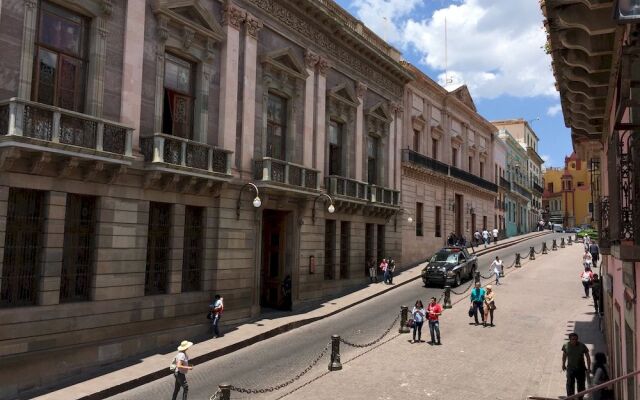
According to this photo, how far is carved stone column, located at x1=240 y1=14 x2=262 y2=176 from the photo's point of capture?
69.0ft

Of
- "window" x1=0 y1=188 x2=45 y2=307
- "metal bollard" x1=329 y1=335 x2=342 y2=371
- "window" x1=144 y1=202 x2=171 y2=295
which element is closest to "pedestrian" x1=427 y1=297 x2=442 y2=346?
"metal bollard" x1=329 y1=335 x2=342 y2=371

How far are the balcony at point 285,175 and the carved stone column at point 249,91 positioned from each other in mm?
537

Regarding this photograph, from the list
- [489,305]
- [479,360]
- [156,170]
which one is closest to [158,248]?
[156,170]

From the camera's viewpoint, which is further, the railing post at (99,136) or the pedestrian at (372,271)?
the pedestrian at (372,271)

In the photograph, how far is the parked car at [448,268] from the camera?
27.4m

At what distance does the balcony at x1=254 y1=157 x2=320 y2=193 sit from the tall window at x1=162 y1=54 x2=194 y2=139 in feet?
11.2

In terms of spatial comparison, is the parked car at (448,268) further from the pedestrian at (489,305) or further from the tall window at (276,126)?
the tall window at (276,126)

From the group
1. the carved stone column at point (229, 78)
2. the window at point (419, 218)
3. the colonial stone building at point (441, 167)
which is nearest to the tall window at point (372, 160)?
the colonial stone building at point (441, 167)

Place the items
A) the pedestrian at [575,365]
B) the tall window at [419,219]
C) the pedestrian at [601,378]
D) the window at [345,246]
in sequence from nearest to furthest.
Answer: the pedestrian at [601,378] → the pedestrian at [575,365] → the window at [345,246] → the tall window at [419,219]

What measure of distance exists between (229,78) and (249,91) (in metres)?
1.28

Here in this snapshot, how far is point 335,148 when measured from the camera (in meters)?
28.4

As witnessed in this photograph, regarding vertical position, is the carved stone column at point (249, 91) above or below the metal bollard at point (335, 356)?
above

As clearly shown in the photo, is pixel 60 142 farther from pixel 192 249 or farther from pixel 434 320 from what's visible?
pixel 434 320

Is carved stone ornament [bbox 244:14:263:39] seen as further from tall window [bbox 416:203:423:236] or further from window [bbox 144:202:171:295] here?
tall window [bbox 416:203:423:236]
